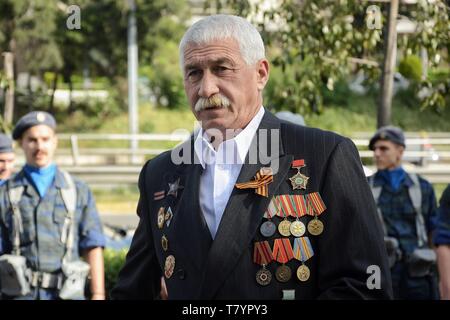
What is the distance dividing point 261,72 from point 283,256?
0.58 meters

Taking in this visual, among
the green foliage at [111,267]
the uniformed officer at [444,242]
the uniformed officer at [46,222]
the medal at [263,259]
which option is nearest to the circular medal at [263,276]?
the medal at [263,259]

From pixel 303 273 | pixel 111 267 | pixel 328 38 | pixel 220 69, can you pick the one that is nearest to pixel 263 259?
pixel 303 273

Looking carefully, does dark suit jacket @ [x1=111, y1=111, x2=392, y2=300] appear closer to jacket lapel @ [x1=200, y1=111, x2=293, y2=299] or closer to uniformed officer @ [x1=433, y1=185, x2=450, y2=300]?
jacket lapel @ [x1=200, y1=111, x2=293, y2=299]

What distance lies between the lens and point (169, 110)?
3394 centimetres

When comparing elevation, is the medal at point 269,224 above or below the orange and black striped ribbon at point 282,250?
above

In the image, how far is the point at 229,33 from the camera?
2781 millimetres

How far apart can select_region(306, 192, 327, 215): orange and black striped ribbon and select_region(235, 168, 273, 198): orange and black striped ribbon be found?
0.12 metres

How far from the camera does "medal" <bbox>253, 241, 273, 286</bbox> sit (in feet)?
8.82

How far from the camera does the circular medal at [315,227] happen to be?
2727mm

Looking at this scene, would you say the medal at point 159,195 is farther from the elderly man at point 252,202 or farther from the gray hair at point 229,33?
the gray hair at point 229,33

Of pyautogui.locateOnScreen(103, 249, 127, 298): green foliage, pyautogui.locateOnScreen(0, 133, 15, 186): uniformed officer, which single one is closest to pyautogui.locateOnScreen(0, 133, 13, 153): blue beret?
pyautogui.locateOnScreen(0, 133, 15, 186): uniformed officer

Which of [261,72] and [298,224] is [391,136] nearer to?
[261,72]
